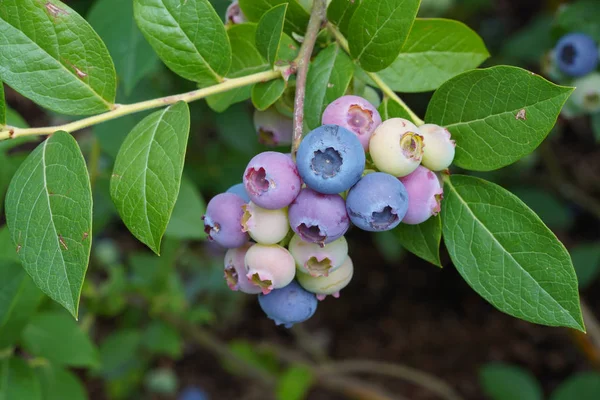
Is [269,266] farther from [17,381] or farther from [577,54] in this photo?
[577,54]

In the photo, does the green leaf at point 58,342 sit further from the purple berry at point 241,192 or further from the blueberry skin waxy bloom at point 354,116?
the blueberry skin waxy bloom at point 354,116

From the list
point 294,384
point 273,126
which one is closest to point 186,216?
point 273,126

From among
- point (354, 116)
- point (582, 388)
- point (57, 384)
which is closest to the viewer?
point (354, 116)

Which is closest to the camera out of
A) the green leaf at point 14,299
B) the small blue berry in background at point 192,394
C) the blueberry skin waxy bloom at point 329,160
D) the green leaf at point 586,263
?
the blueberry skin waxy bloom at point 329,160

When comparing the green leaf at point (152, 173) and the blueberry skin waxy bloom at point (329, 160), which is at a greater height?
the blueberry skin waxy bloom at point (329, 160)

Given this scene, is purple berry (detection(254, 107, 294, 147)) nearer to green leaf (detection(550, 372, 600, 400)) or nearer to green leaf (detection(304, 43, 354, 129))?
green leaf (detection(304, 43, 354, 129))

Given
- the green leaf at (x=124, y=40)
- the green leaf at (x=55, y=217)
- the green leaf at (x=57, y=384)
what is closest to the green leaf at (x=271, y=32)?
the green leaf at (x=55, y=217)

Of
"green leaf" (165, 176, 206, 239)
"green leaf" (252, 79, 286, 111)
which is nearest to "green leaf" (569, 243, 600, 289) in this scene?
"green leaf" (165, 176, 206, 239)

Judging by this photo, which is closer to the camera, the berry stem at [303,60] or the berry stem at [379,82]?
the berry stem at [303,60]
